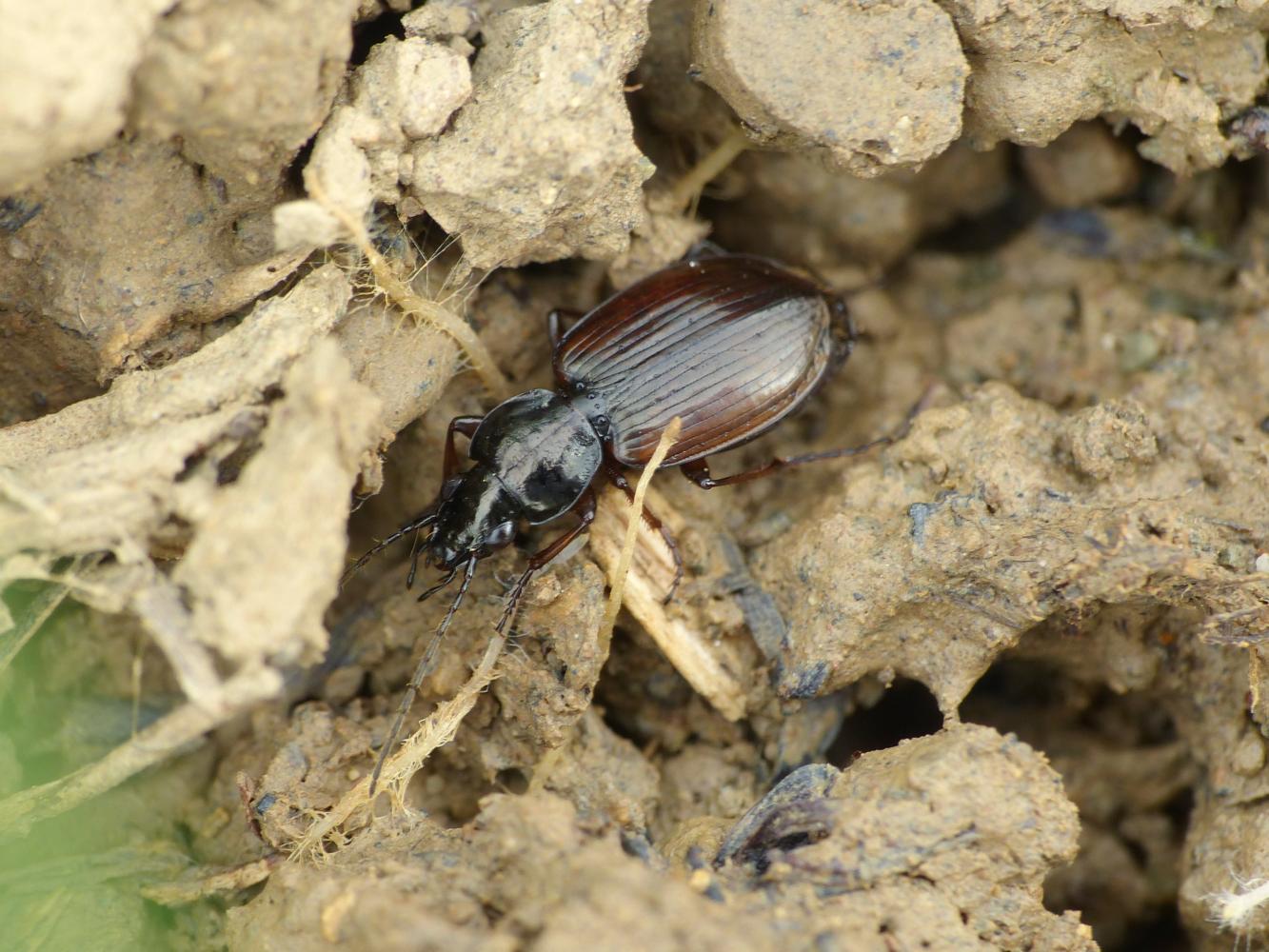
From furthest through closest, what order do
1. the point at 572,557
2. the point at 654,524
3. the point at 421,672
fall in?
the point at 654,524
the point at 572,557
the point at 421,672

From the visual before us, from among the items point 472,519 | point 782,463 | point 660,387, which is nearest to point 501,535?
point 472,519

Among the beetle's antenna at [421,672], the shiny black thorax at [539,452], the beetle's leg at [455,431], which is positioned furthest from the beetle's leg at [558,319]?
the beetle's antenna at [421,672]

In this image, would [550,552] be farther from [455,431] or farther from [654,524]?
[455,431]

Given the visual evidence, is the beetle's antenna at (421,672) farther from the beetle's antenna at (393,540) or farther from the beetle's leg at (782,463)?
the beetle's leg at (782,463)

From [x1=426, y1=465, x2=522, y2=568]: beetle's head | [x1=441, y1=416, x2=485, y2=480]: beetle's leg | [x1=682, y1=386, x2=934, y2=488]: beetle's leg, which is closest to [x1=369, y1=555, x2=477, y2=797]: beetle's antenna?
[x1=426, y1=465, x2=522, y2=568]: beetle's head

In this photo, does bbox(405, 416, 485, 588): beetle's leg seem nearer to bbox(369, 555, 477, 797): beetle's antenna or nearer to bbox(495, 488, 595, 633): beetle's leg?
bbox(369, 555, 477, 797): beetle's antenna

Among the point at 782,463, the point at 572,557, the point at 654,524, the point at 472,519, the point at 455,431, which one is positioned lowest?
the point at 782,463

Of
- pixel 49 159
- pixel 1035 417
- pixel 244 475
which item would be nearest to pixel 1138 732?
pixel 1035 417

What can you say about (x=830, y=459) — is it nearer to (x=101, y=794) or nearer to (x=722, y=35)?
(x=722, y=35)
